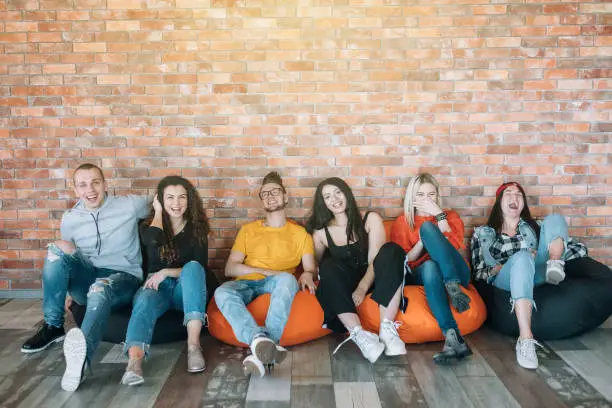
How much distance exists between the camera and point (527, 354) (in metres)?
2.64

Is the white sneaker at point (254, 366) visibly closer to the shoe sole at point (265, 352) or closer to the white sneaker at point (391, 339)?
the shoe sole at point (265, 352)

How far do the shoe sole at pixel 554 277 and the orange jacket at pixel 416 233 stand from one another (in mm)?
570

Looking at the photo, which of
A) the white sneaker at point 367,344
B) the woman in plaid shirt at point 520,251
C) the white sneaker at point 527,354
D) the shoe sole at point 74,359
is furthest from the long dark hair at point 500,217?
the shoe sole at point 74,359

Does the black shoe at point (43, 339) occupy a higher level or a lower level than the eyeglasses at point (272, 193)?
lower

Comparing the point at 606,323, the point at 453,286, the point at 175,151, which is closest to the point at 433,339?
the point at 453,286

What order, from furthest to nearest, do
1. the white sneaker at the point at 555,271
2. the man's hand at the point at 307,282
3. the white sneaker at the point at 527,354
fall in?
the man's hand at the point at 307,282 → the white sneaker at the point at 555,271 → the white sneaker at the point at 527,354

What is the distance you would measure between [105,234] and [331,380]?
1.74 metres

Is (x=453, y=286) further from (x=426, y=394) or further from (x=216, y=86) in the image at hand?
(x=216, y=86)

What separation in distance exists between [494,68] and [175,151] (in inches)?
100

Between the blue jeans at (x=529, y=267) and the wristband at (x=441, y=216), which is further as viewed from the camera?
the wristband at (x=441, y=216)

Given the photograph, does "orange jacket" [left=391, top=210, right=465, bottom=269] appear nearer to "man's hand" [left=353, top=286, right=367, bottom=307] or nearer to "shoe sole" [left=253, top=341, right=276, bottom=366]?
"man's hand" [left=353, top=286, right=367, bottom=307]

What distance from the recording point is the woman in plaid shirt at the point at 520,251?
2.84 m

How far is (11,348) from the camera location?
9.64 feet

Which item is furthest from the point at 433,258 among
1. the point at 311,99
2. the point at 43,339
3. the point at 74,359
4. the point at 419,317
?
the point at 43,339
